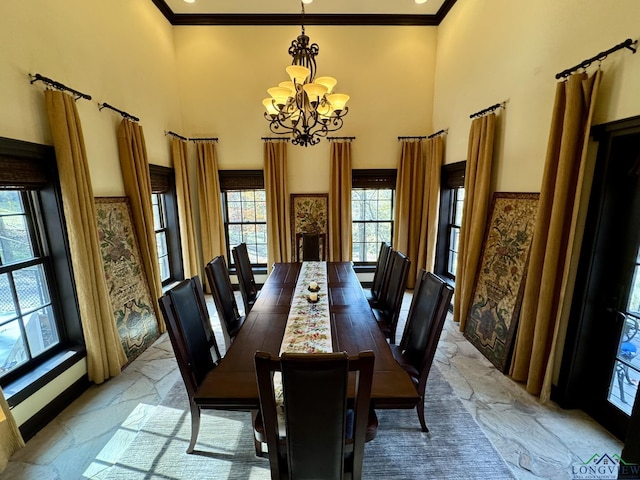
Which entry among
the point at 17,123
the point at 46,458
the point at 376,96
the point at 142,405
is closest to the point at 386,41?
the point at 376,96

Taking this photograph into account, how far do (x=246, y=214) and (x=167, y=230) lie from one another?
1.26 meters

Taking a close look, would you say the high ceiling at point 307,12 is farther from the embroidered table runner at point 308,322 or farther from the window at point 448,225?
the embroidered table runner at point 308,322

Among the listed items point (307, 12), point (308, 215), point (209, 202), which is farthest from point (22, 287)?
point (307, 12)

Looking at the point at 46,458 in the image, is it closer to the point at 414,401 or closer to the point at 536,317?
the point at 414,401

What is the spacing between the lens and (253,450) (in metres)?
1.79

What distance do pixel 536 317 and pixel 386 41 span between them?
14.0 ft

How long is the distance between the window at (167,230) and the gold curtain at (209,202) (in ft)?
1.39

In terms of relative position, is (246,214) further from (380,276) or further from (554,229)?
(554,229)

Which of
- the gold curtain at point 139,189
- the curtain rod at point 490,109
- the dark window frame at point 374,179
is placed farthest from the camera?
the dark window frame at point 374,179

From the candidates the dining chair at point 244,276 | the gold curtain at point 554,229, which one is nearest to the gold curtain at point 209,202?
the dining chair at point 244,276

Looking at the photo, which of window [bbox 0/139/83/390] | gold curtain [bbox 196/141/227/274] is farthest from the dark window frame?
window [bbox 0/139/83/390]

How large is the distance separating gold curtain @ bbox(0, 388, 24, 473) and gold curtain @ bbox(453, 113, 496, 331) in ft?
13.0

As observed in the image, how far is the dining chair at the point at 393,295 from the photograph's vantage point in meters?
2.43

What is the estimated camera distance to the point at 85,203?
2.24 meters
